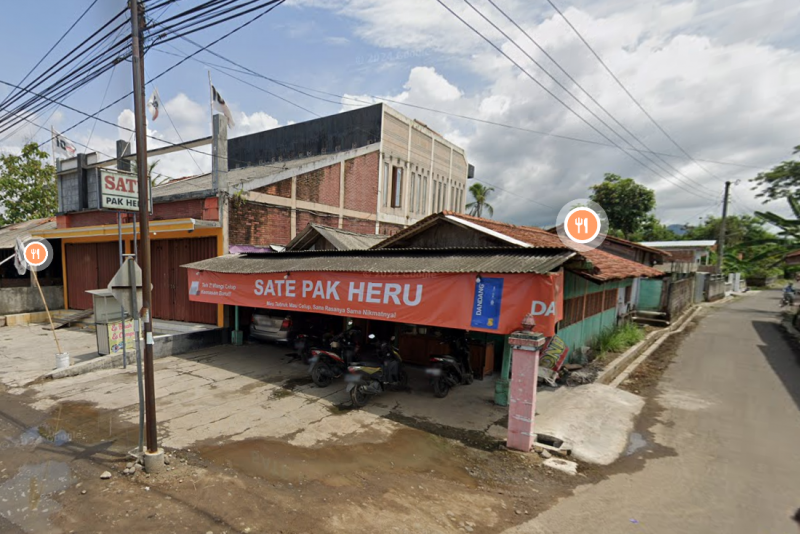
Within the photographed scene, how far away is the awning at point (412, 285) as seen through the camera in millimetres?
6243

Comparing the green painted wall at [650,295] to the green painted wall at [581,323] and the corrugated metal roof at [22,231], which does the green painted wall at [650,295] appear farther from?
the corrugated metal roof at [22,231]

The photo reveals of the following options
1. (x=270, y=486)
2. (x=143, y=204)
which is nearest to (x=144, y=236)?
(x=143, y=204)

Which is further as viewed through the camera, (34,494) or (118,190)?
(118,190)

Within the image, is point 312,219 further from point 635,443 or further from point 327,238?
point 635,443

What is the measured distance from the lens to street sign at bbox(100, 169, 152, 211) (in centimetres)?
502

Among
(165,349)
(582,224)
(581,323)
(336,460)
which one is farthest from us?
(165,349)

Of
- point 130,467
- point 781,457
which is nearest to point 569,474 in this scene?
point 781,457

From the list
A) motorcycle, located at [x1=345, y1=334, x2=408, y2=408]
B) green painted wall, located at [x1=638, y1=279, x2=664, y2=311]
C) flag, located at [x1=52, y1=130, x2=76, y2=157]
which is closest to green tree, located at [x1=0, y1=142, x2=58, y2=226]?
flag, located at [x1=52, y1=130, x2=76, y2=157]

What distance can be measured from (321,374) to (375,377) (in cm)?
146

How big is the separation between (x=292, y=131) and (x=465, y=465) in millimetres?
23215

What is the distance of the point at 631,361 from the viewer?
451 inches

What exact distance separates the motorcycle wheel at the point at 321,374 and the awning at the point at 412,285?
1154mm

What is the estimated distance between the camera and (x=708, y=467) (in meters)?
5.39

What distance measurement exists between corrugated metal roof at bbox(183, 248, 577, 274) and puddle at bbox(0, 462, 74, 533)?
523 centimetres
